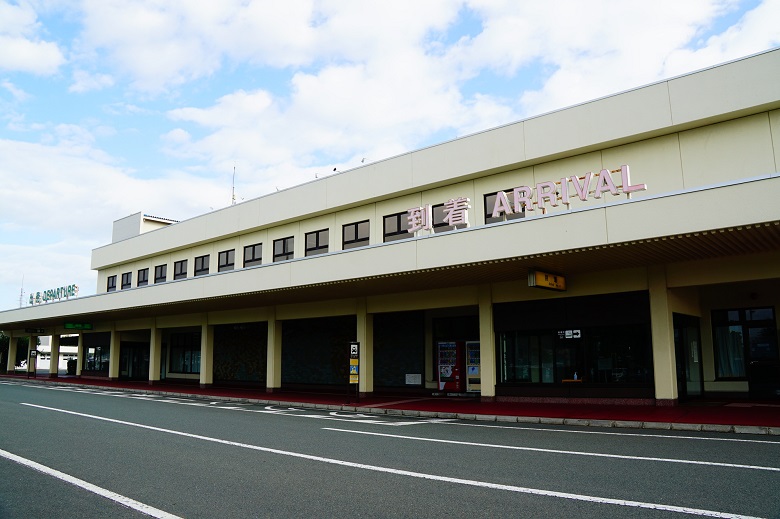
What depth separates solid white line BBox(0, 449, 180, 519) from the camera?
21.2 ft

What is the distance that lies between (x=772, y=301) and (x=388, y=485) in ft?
56.4

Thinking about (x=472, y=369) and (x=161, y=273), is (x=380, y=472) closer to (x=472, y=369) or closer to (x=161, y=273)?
(x=472, y=369)

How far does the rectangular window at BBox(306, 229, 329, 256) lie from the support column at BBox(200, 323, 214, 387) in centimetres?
948

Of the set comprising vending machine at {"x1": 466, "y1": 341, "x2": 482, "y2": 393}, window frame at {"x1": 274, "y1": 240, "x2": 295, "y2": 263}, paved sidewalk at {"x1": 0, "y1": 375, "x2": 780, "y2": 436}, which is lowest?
paved sidewalk at {"x1": 0, "y1": 375, "x2": 780, "y2": 436}

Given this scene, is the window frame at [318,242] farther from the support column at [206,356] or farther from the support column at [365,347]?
the support column at [206,356]

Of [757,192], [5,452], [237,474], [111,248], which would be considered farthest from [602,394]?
[111,248]

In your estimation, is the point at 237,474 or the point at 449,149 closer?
the point at 237,474

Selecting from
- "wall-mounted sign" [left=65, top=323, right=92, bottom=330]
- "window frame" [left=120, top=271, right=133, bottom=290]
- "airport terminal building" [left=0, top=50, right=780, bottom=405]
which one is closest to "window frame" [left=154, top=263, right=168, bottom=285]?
"window frame" [left=120, top=271, right=133, bottom=290]

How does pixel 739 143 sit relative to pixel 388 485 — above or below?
above

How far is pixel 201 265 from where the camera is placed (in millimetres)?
34312

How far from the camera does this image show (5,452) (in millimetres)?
10570

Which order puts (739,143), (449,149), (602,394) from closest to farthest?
(739,143) → (602,394) → (449,149)

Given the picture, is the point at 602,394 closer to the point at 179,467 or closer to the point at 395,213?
the point at 395,213

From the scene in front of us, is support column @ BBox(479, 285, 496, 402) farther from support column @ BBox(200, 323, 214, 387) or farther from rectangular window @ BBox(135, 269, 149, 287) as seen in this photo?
rectangular window @ BBox(135, 269, 149, 287)
